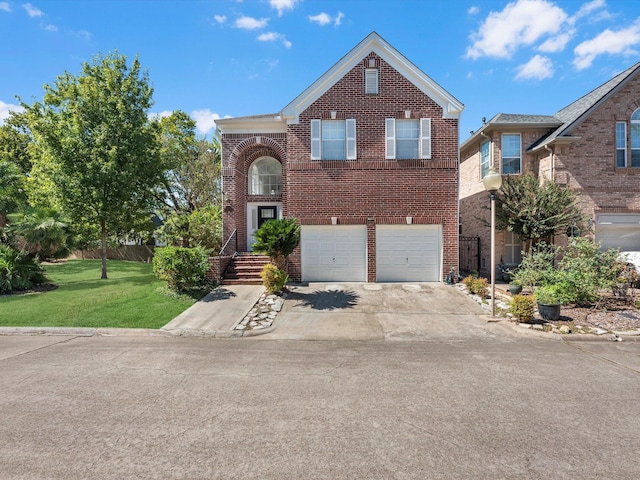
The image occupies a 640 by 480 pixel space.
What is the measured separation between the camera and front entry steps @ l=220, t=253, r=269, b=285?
38.6 feet

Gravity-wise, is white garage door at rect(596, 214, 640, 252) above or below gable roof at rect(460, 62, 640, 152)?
below

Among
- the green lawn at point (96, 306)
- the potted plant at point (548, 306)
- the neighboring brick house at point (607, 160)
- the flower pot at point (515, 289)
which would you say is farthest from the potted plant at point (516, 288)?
the green lawn at point (96, 306)

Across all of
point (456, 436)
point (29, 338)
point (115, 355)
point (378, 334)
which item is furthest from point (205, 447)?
point (29, 338)

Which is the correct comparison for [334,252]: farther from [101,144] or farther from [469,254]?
[101,144]

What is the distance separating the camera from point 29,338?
7.08 metres

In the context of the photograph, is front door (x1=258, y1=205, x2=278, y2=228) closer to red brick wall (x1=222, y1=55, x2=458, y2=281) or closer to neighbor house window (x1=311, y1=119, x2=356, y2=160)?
red brick wall (x1=222, y1=55, x2=458, y2=281)

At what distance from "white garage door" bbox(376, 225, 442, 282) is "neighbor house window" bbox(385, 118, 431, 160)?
2.98 meters

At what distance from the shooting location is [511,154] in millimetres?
14375

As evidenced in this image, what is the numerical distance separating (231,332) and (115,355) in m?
2.35

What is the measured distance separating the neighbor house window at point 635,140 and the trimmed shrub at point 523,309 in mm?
11115

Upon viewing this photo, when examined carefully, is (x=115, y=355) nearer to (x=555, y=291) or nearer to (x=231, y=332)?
(x=231, y=332)

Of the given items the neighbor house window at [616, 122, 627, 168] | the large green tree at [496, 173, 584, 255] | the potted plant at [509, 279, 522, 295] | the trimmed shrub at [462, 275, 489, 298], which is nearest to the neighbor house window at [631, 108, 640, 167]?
Result: the neighbor house window at [616, 122, 627, 168]

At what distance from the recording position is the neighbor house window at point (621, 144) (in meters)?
13.4

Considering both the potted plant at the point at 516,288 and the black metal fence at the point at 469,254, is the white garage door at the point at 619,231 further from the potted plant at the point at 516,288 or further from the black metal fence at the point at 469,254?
the potted plant at the point at 516,288
